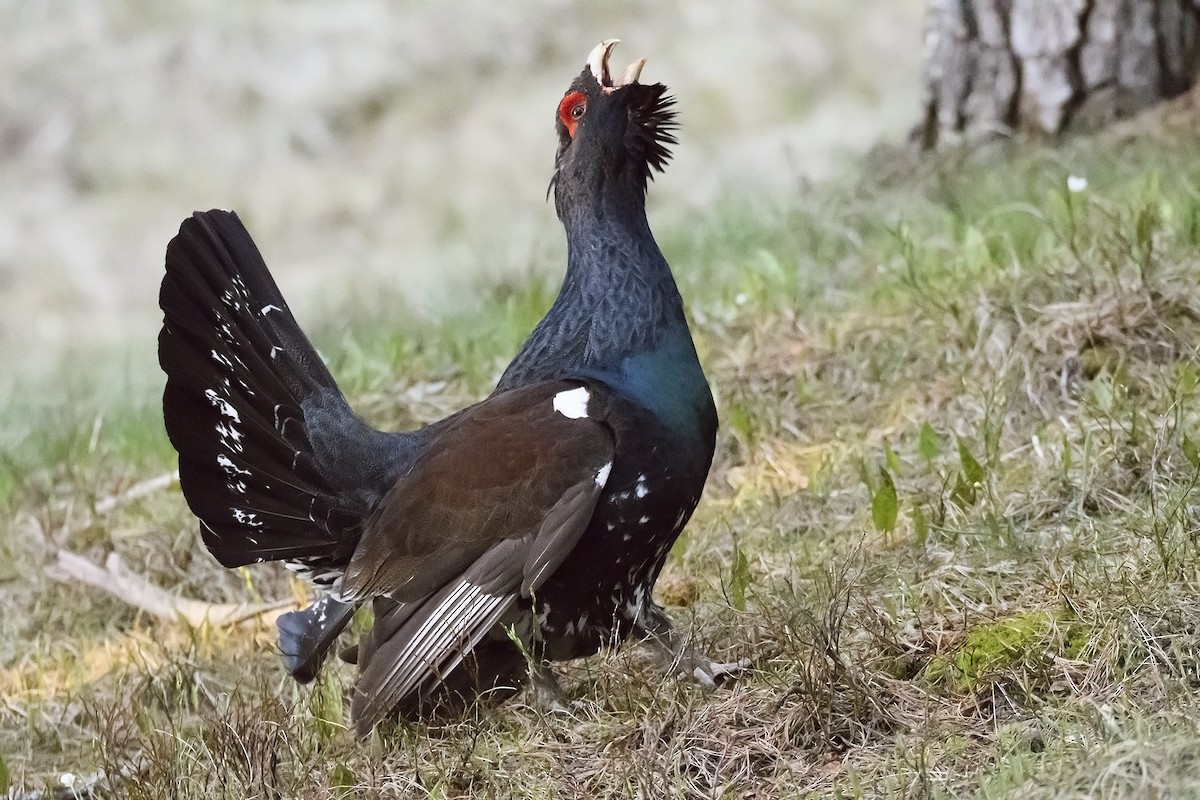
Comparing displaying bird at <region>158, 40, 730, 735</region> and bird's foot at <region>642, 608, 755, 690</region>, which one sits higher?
displaying bird at <region>158, 40, 730, 735</region>

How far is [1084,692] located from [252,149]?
30.7ft

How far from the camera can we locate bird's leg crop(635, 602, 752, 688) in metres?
3.21

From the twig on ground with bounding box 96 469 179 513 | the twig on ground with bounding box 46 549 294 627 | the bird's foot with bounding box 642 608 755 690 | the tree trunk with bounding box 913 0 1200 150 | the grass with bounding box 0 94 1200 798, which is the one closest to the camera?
the grass with bounding box 0 94 1200 798

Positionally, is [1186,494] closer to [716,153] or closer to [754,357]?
[754,357]

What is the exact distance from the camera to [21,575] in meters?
4.86

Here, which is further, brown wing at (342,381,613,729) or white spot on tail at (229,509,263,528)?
white spot on tail at (229,509,263,528)

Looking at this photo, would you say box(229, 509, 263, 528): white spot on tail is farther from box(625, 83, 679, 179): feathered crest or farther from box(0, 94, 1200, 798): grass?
box(625, 83, 679, 179): feathered crest

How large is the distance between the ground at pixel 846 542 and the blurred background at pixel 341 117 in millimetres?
3086

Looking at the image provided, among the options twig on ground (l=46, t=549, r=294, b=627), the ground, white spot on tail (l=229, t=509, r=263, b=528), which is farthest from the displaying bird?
twig on ground (l=46, t=549, r=294, b=627)

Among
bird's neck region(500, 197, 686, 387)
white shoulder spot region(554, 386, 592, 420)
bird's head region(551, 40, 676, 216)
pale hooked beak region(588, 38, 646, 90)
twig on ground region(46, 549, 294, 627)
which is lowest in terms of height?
twig on ground region(46, 549, 294, 627)

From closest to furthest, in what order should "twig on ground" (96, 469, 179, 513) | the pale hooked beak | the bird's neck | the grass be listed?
1. the grass
2. the bird's neck
3. the pale hooked beak
4. "twig on ground" (96, 469, 179, 513)

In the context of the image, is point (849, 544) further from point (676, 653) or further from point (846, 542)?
point (676, 653)

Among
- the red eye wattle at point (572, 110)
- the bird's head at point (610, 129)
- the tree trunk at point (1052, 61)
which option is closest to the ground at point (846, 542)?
the tree trunk at point (1052, 61)

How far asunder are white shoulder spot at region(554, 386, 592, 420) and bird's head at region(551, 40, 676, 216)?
579mm
